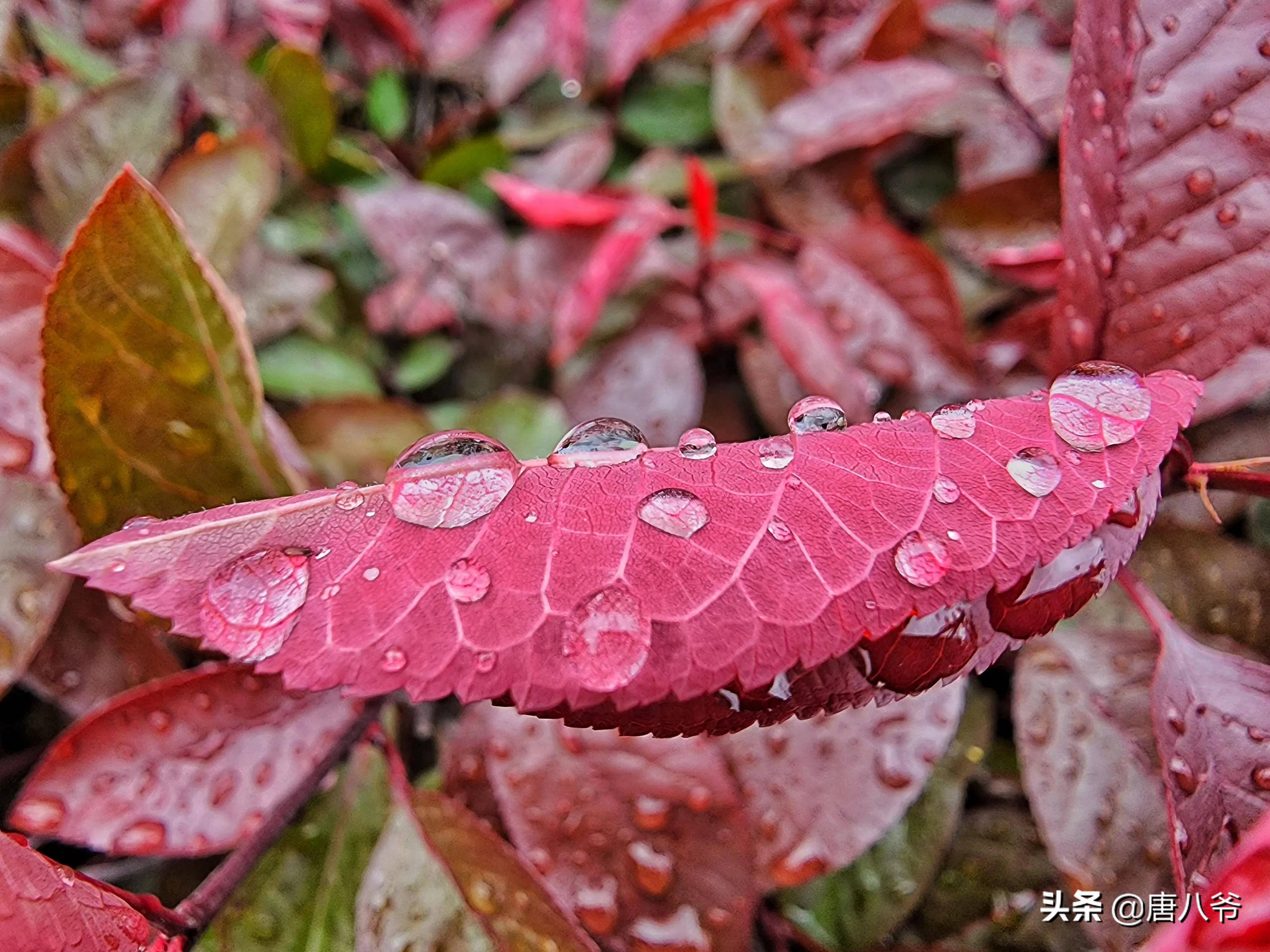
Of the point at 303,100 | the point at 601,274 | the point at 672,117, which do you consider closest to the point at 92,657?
the point at 601,274

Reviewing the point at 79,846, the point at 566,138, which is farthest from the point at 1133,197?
the point at 79,846

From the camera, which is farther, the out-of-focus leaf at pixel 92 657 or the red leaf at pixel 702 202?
the red leaf at pixel 702 202

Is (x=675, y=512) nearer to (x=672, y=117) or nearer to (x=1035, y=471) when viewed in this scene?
(x=1035, y=471)

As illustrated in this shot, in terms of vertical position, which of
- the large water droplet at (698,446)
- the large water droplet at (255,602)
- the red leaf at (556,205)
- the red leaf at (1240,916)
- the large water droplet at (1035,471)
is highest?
the large water droplet at (255,602)

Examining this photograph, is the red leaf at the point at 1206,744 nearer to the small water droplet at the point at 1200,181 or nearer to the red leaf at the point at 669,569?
the red leaf at the point at 669,569

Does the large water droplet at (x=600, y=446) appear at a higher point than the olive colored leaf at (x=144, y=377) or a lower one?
lower

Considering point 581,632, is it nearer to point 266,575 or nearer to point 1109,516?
point 266,575

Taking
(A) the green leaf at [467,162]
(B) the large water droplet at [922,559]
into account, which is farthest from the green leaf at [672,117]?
(B) the large water droplet at [922,559]
